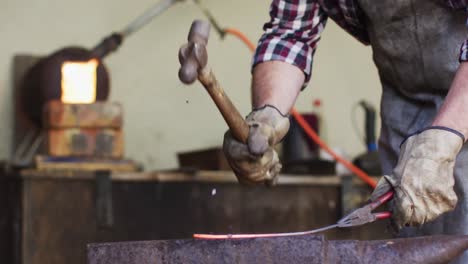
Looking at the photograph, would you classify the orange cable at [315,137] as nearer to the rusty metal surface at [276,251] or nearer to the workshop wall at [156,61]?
the workshop wall at [156,61]

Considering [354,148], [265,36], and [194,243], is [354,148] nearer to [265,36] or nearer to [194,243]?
[265,36]

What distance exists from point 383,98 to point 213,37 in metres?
2.86

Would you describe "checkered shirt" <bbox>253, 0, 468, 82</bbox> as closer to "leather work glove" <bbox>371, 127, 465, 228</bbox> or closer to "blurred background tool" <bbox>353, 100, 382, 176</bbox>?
"leather work glove" <bbox>371, 127, 465, 228</bbox>

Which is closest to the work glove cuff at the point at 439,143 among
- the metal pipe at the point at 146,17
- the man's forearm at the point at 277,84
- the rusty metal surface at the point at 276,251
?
the rusty metal surface at the point at 276,251

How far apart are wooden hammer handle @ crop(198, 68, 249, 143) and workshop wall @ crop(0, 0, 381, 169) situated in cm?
301

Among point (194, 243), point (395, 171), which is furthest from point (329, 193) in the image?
point (194, 243)

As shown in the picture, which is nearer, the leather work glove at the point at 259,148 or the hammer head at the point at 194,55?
the hammer head at the point at 194,55

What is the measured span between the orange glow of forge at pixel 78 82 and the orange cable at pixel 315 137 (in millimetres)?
812

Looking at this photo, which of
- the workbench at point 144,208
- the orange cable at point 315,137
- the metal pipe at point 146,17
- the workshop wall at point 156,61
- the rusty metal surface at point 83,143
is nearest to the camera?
the workbench at point 144,208

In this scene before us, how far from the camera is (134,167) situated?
4.15 m

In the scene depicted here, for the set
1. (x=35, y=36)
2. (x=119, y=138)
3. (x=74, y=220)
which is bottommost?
(x=74, y=220)

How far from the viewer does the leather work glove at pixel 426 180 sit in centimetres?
204

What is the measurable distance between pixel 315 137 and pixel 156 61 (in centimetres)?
93

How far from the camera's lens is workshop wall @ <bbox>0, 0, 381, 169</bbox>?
504cm
